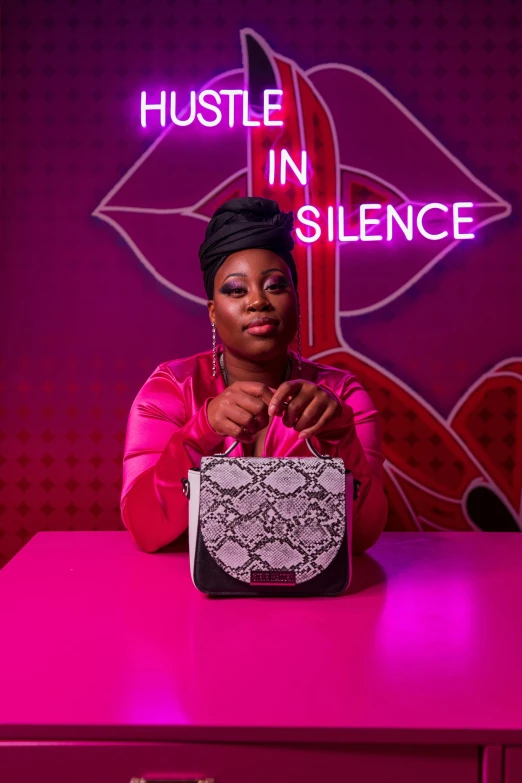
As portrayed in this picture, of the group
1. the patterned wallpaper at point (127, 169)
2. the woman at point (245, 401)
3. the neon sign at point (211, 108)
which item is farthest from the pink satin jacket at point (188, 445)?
the neon sign at point (211, 108)

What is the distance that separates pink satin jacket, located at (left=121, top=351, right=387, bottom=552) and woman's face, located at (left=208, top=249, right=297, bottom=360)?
0.16 m

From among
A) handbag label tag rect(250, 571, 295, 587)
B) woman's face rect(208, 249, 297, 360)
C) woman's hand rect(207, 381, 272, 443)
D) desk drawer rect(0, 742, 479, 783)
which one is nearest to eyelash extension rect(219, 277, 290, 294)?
woman's face rect(208, 249, 297, 360)

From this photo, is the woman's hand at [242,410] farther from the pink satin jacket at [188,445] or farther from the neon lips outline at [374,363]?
the neon lips outline at [374,363]

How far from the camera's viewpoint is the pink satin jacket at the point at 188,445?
1301 millimetres

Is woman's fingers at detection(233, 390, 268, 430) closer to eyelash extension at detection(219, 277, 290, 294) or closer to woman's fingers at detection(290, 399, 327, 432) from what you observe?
woman's fingers at detection(290, 399, 327, 432)

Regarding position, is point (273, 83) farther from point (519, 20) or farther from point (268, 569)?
point (268, 569)

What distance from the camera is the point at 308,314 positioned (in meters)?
1.96

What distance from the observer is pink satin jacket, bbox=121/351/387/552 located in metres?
1.30

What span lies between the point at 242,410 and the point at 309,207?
97 cm

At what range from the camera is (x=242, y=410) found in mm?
1169

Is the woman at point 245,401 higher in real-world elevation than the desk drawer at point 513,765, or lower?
A: higher

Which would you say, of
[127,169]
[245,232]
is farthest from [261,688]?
[127,169]

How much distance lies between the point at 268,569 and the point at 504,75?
63.2 inches

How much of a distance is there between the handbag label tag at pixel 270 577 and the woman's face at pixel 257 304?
0.50 meters
